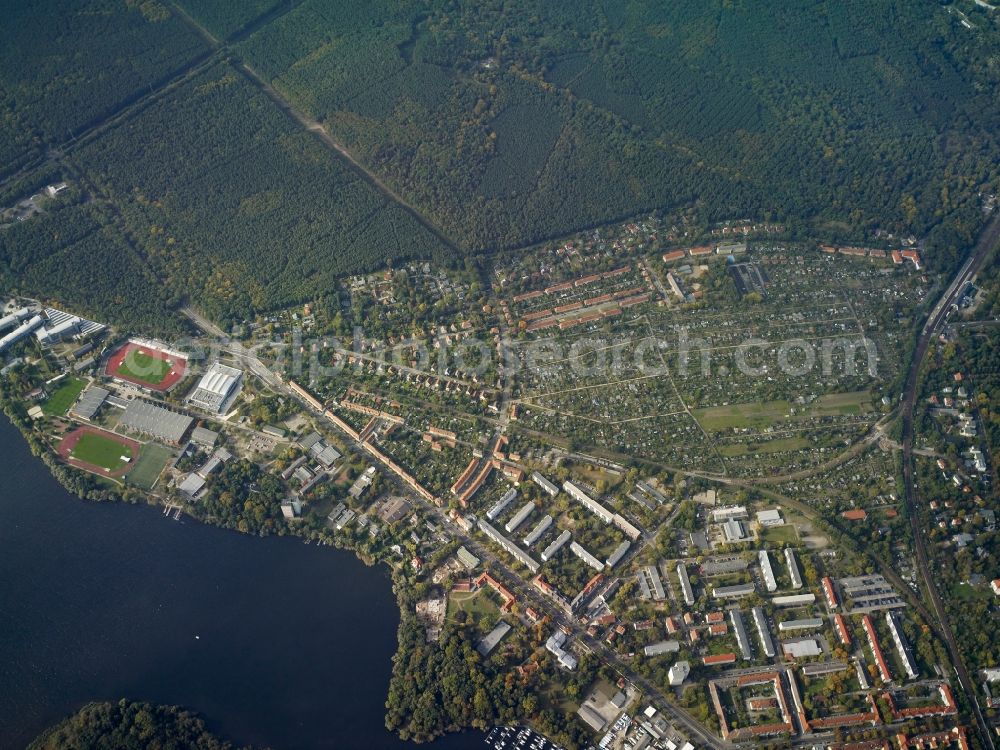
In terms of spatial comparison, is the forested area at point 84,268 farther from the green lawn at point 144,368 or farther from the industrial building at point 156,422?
the industrial building at point 156,422

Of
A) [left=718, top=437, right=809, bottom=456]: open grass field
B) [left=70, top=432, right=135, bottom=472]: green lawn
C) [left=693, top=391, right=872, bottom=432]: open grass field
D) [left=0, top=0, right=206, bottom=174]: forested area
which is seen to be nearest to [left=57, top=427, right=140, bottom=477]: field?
[left=70, top=432, right=135, bottom=472]: green lawn

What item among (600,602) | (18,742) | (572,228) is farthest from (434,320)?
(18,742)

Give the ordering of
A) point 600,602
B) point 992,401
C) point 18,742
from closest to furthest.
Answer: point 18,742 < point 600,602 < point 992,401

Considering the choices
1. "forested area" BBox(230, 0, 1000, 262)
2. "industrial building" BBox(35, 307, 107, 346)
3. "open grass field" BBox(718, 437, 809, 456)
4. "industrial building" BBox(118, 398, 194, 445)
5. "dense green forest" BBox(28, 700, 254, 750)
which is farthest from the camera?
"forested area" BBox(230, 0, 1000, 262)

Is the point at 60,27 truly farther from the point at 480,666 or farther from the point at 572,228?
the point at 480,666

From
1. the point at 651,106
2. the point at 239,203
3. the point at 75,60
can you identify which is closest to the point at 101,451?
the point at 239,203

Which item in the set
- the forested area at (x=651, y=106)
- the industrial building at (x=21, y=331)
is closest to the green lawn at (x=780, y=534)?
the forested area at (x=651, y=106)

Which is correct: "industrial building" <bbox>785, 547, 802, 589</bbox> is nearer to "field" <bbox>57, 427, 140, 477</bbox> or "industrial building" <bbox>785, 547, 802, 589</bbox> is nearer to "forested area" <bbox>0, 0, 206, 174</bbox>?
"field" <bbox>57, 427, 140, 477</bbox>

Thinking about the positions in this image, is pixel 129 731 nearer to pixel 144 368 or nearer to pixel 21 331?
pixel 144 368
